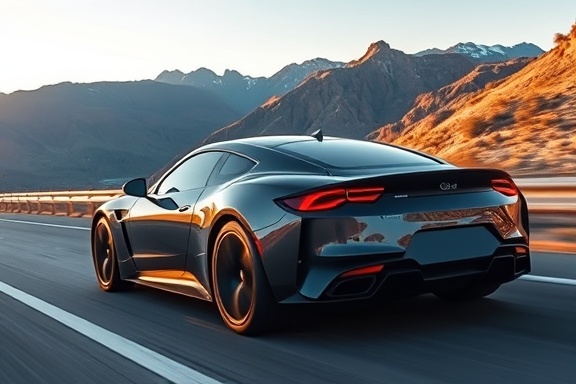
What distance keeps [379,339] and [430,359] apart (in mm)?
591

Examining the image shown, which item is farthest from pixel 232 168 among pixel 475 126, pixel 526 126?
pixel 475 126

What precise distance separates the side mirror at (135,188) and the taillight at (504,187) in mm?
2924

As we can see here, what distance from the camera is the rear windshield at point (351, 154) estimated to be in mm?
5316

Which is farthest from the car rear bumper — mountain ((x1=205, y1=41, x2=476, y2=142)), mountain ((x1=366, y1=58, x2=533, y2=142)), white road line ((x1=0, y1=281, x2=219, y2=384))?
mountain ((x1=205, y1=41, x2=476, y2=142))

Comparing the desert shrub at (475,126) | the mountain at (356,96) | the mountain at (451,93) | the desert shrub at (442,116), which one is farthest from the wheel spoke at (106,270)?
the mountain at (356,96)

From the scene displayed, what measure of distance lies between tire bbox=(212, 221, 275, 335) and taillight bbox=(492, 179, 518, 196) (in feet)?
5.03

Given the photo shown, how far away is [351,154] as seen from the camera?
18.2ft

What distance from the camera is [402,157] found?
5641 millimetres

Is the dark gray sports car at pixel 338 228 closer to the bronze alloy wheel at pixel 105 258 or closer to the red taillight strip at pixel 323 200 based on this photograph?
the red taillight strip at pixel 323 200

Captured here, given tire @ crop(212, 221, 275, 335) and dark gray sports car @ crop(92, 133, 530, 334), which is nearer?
dark gray sports car @ crop(92, 133, 530, 334)

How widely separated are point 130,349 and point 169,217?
1.35 meters

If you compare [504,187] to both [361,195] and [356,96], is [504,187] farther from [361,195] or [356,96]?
[356,96]

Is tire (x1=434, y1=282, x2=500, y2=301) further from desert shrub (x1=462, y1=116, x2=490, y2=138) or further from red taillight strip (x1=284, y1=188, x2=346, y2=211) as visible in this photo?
desert shrub (x1=462, y1=116, x2=490, y2=138)

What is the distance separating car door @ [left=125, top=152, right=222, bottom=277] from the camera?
602 centimetres
